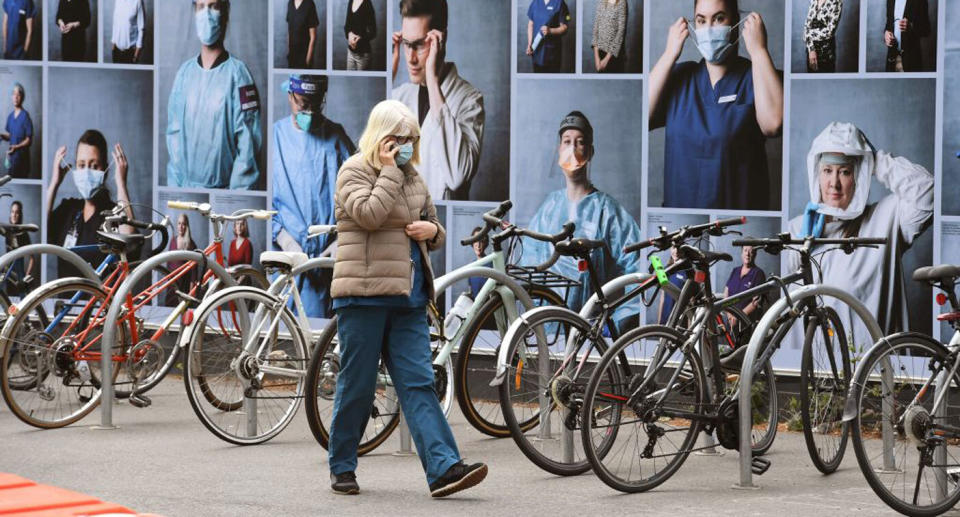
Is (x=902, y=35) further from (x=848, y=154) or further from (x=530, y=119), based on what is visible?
(x=530, y=119)

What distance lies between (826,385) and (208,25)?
19.5 feet

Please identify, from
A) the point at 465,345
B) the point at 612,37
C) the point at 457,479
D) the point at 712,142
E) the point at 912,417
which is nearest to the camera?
the point at 912,417

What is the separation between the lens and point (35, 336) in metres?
9.59

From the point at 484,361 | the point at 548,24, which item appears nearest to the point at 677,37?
the point at 548,24

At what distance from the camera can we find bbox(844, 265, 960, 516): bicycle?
6.77 metres

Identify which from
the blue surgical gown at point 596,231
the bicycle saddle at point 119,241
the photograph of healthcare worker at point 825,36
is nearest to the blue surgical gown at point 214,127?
the bicycle saddle at point 119,241

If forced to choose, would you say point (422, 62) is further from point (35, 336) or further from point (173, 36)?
point (35, 336)

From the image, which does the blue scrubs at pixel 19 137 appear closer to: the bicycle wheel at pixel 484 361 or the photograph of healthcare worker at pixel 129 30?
the photograph of healthcare worker at pixel 129 30

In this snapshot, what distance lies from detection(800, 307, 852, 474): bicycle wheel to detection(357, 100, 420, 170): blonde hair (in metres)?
2.14

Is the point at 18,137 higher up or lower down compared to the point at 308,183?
higher up

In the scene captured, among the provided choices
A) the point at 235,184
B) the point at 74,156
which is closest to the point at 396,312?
the point at 235,184

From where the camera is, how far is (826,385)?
7.93 metres

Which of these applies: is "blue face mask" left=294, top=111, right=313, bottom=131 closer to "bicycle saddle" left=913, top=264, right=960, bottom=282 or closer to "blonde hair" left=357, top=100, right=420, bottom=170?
"blonde hair" left=357, top=100, right=420, bottom=170

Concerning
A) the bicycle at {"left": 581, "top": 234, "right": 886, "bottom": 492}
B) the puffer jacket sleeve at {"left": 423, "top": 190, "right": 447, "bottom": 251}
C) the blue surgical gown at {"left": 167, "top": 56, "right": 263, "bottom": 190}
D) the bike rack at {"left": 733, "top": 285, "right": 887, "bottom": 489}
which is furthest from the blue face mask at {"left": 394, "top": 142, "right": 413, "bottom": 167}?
→ the blue surgical gown at {"left": 167, "top": 56, "right": 263, "bottom": 190}
